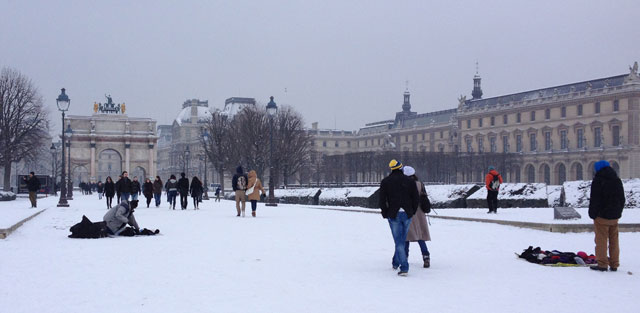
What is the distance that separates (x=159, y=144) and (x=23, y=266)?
17939cm

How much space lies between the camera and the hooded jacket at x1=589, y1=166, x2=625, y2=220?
33.6ft

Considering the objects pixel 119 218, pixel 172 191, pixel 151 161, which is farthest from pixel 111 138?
pixel 119 218

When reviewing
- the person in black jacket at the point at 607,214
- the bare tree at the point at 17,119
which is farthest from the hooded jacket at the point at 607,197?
the bare tree at the point at 17,119

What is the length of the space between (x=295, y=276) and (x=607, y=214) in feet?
14.8

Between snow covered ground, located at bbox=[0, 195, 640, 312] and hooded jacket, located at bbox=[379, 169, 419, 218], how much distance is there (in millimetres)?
909

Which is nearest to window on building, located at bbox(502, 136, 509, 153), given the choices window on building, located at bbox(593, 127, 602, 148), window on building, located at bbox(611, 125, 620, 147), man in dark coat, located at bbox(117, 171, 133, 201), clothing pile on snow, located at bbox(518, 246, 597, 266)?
window on building, located at bbox(593, 127, 602, 148)

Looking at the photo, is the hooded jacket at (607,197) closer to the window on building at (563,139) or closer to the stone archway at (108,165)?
the window on building at (563,139)

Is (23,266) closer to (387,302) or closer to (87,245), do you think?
(87,245)

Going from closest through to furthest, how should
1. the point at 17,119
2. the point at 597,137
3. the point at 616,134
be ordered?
the point at 17,119 → the point at 616,134 → the point at 597,137

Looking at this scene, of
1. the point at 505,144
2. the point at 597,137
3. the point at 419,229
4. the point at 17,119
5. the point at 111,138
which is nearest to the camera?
the point at 419,229

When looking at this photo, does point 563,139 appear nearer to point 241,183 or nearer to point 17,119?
point 17,119

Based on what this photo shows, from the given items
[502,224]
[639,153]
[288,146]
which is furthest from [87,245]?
[639,153]

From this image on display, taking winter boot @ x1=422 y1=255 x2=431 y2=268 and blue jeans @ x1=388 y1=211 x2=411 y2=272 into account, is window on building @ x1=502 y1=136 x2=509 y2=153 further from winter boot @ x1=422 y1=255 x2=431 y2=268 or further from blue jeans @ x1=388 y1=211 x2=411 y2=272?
blue jeans @ x1=388 y1=211 x2=411 y2=272

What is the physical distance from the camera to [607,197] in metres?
10.3
